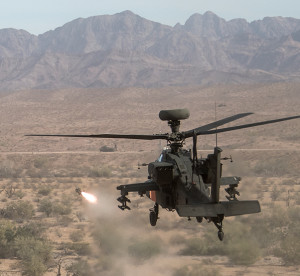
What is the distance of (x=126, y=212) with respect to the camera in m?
33.7

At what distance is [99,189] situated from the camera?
1125 inches

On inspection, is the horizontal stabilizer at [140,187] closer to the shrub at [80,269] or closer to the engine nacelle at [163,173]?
the engine nacelle at [163,173]

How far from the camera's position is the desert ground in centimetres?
2838

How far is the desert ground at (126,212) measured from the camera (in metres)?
28.4

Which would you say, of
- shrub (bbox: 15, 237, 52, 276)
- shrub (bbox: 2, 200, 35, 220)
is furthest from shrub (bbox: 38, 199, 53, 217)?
shrub (bbox: 15, 237, 52, 276)

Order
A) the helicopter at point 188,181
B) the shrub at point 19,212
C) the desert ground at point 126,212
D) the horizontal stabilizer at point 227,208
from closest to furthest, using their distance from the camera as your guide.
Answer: the horizontal stabilizer at point 227,208, the helicopter at point 188,181, the desert ground at point 126,212, the shrub at point 19,212

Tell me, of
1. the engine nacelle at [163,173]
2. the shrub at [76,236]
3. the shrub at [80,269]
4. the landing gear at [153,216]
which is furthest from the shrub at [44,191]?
the engine nacelle at [163,173]

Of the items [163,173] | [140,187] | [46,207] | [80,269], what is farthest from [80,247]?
[163,173]

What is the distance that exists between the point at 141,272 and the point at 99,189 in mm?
4975

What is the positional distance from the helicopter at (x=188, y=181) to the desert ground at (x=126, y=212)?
1428 millimetres

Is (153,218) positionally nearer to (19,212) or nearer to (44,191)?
(19,212)

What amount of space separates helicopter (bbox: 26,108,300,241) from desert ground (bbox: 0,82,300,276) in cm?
143

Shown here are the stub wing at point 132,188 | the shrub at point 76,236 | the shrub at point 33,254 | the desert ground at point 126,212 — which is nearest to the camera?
the stub wing at point 132,188

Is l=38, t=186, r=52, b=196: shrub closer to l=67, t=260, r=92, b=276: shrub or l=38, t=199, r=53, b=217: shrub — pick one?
l=38, t=199, r=53, b=217: shrub
